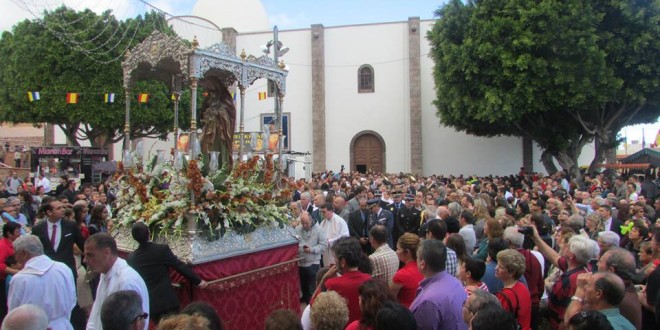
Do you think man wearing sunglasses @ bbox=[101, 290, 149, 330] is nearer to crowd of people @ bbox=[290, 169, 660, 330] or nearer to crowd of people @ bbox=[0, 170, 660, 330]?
crowd of people @ bbox=[0, 170, 660, 330]

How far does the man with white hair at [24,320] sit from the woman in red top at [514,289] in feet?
10.5

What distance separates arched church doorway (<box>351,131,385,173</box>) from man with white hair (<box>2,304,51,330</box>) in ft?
95.3

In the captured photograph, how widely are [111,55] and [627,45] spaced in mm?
22302

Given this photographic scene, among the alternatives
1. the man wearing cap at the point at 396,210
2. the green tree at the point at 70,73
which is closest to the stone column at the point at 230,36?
the green tree at the point at 70,73

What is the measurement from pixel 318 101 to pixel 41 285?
27967mm

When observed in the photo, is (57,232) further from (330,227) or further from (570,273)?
(570,273)

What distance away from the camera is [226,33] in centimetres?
3250

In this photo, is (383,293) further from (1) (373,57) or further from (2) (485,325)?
(1) (373,57)

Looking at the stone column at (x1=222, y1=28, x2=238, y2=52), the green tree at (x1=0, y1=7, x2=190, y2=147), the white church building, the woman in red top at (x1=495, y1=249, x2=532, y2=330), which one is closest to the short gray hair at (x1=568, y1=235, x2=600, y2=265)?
the woman in red top at (x1=495, y1=249, x2=532, y2=330)

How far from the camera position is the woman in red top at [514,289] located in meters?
4.27

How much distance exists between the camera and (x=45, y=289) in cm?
443

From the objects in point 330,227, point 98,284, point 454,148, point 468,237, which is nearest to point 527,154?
point 454,148

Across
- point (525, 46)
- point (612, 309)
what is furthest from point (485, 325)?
point (525, 46)

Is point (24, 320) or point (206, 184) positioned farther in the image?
point (206, 184)
